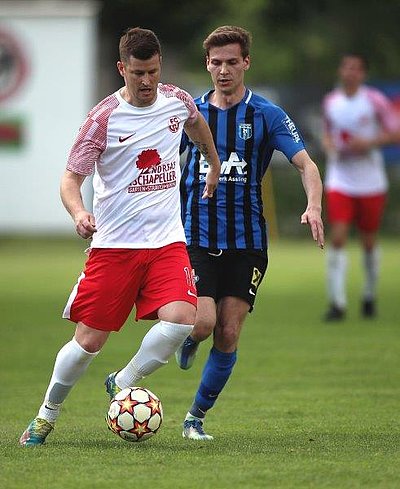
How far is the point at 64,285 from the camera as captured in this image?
2002cm

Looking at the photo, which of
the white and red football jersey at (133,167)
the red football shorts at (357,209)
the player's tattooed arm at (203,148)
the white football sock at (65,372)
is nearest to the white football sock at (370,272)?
the red football shorts at (357,209)

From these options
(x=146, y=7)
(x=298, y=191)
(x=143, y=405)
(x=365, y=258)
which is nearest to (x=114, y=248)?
(x=143, y=405)

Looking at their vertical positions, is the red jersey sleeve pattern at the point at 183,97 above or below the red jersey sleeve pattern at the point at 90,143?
above

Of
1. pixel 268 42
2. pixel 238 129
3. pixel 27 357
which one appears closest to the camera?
pixel 238 129

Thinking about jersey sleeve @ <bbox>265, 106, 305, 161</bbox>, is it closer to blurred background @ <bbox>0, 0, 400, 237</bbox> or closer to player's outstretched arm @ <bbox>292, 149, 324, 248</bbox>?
player's outstretched arm @ <bbox>292, 149, 324, 248</bbox>

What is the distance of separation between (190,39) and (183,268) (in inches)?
1334

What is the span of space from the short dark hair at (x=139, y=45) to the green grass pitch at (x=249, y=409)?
204cm

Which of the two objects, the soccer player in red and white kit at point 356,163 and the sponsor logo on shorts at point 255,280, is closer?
the sponsor logo on shorts at point 255,280

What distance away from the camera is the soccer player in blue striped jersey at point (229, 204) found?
820cm

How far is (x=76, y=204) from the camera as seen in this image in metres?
7.32

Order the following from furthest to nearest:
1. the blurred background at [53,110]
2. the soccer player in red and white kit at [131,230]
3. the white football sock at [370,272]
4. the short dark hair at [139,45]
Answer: the blurred background at [53,110] → the white football sock at [370,272] → the soccer player in red and white kit at [131,230] → the short dark hair at [139,45]

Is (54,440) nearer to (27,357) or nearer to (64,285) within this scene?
(27,357)

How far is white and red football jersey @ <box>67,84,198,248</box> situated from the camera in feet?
24.7

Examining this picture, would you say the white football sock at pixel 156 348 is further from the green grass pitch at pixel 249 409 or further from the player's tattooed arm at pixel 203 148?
the player's tattooed arm at pixel 203 148
